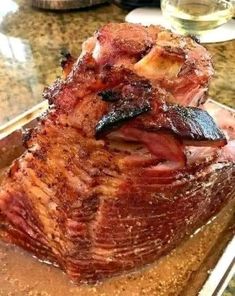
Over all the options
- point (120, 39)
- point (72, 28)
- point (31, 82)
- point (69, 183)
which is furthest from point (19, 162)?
point (72, 28)

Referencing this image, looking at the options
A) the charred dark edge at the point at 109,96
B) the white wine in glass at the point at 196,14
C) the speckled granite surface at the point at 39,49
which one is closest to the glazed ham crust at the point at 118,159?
the charred dark edge at the point at 109,96

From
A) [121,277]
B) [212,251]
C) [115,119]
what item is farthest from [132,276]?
[115,119]

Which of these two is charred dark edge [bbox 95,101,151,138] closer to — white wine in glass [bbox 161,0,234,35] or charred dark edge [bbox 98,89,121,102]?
charred dark edge [bbox 98,89,121,102]

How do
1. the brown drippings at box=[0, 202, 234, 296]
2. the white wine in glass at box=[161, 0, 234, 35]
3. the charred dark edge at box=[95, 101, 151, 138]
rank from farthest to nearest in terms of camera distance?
the white wine in glass at box=[161, 0, 234, 35] < the brown drippings at box=[0, 202, 234, 296] < the charred dark edge at box=[95, 101, 151, 138]

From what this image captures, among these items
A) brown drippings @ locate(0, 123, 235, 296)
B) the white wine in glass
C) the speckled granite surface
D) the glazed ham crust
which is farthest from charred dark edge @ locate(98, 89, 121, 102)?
the white wine in glass

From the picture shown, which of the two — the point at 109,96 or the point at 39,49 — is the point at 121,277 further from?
the point at 39,49

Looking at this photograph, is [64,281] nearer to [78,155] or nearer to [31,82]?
[78,155]
